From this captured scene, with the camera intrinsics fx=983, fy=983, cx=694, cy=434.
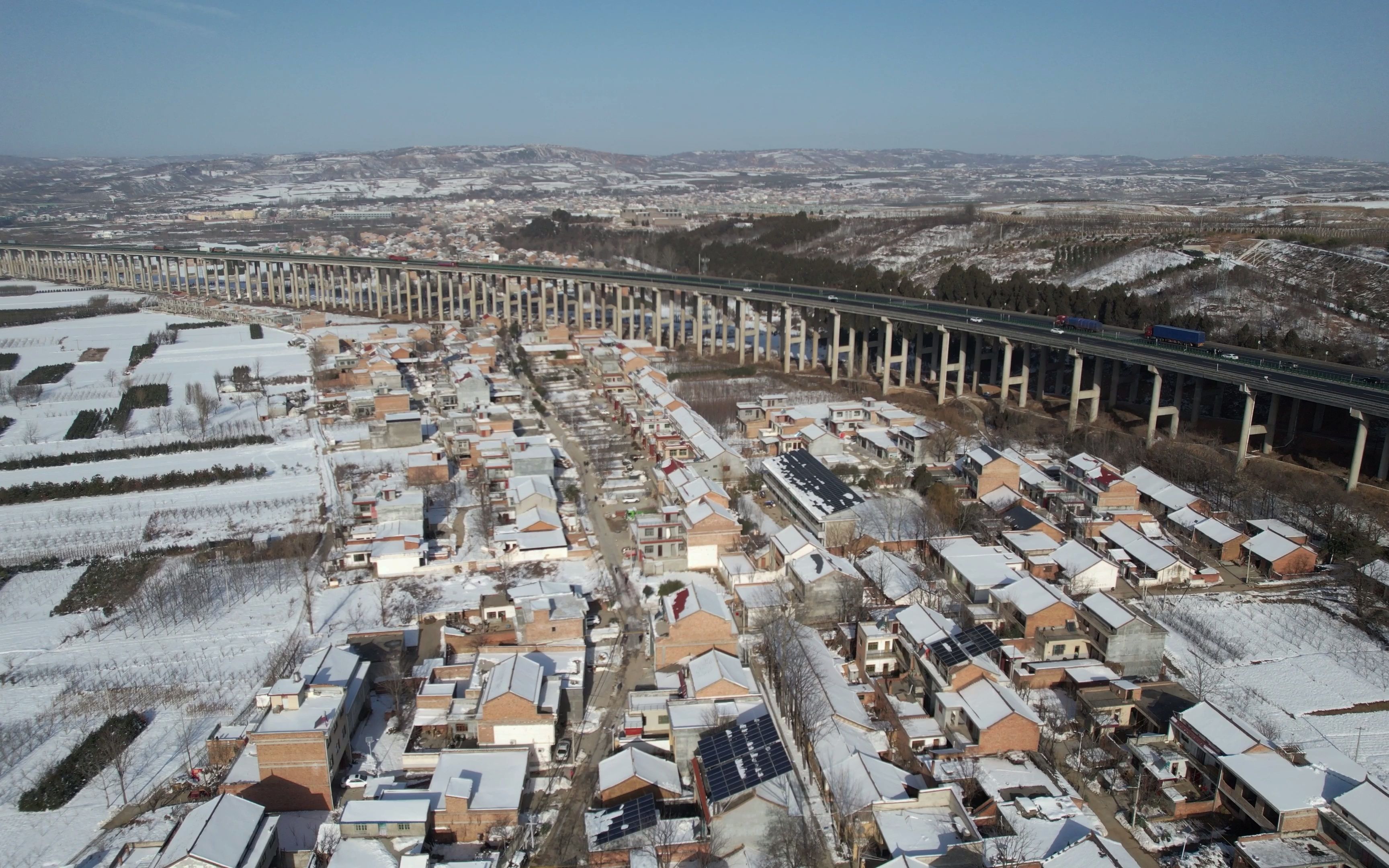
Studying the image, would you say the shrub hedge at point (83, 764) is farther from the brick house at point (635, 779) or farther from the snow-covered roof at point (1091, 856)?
the snow-covered roof at point (1091, 856)

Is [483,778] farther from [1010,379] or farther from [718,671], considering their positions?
[1010,379]

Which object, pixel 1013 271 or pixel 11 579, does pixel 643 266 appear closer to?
pixel 1013 271

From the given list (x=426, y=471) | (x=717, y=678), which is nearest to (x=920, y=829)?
(x=717, y=678)

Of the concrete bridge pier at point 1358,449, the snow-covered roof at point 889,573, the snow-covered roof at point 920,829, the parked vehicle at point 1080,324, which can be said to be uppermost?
the parked vehicle at point 1080,324

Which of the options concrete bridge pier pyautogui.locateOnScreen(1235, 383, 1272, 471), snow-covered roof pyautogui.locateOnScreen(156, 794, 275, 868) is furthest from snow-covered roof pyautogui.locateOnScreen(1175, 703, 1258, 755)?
concrete bridge pier pyautogui.locateOnScreen(1235, 383, 1272, 471)

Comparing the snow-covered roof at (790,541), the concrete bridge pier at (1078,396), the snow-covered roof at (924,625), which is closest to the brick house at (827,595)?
the snow-covered roof at (790,541)

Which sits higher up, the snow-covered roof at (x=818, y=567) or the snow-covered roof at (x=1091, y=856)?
the snow-covered roof at (x=818, y=567)

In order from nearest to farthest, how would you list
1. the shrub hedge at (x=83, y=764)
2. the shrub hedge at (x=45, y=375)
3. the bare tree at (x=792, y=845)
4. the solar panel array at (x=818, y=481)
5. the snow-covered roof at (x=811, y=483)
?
the bare tree at (x=792, y=845)
the shrub hedge at (x=83, y=764)
the snow-covered roof at (x=811, y=483)
the solar panel array at (x=818, y=481)
the shrub hedge at (x=45, y=375)
